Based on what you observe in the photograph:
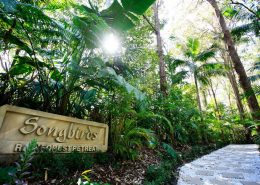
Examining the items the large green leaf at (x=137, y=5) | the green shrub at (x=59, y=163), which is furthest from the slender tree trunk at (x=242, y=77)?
the green shrub at (x=59, y=163)

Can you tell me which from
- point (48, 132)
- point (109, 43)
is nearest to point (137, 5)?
point (109, 43)

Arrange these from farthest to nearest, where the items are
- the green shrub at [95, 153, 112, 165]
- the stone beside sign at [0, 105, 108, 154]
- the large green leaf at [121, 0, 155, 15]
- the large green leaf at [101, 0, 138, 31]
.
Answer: the large green leaf at [101, 0, 138, 31], the large green leaf at [121, 0, 155, 15], the green shrub at [95, 153, 112, 165], the stone beside sign at [0, 105, 108, 154]

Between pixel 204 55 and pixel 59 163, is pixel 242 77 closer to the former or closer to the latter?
pixel 204 55

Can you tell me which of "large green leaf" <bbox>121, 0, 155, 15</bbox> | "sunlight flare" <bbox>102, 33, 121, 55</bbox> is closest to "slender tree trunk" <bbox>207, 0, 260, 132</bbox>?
"large green leaf" <bbox>121, 0, 155, 15</bbox>

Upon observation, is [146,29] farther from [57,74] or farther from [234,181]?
[234,181]

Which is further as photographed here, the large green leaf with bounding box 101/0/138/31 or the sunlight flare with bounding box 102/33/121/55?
the large green leaf with bounding box 101/0/138/31

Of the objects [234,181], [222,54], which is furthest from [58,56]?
[222,54]

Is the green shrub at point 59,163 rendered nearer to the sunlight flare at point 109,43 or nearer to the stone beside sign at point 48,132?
the stone beside sign at point 48,132

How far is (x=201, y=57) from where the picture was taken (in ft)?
29.8

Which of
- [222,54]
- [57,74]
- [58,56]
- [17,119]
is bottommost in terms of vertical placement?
[17,119]

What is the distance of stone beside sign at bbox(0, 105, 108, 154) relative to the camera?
205 cm

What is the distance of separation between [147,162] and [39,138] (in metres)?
2.09

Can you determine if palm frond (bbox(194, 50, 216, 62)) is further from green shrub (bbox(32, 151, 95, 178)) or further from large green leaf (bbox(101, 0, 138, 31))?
green shrub (bbox(32, 151, 95, 178))

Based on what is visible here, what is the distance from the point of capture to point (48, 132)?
2.44 meters
